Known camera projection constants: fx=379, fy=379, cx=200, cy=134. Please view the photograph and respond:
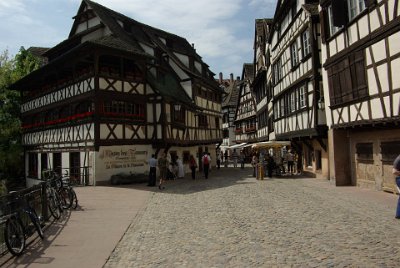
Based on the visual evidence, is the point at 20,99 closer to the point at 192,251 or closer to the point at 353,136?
the point at 353,136

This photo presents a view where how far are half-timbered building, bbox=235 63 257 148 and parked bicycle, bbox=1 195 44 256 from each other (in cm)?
3970

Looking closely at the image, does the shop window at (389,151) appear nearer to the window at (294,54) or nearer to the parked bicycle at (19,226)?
the window at (294,54)

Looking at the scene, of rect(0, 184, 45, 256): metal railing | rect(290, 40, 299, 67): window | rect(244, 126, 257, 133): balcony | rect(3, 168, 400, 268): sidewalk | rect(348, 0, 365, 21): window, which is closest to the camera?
rect(3, 168, 400, 268): sidewalk

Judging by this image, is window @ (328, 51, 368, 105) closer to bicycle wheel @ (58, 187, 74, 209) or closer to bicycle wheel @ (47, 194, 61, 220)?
bicycle wheel @ (58, 187, 74, 209)

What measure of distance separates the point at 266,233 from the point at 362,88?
8102 mm

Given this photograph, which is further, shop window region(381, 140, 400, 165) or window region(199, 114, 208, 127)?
window region(199, 114, 208, 127)

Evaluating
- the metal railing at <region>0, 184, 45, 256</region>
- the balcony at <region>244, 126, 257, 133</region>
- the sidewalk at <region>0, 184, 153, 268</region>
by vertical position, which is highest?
the balcony at <region>244, 126, 257, 133</region>

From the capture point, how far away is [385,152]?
44.6 feet

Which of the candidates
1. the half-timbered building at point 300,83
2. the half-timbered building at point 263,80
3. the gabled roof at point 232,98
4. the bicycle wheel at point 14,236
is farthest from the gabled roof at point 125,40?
the gabled roof at point 232,98

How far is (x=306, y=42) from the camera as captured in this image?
19359 millimetres

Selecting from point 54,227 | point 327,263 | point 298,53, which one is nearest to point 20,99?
point 298,53

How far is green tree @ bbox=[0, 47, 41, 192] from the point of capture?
30.4m

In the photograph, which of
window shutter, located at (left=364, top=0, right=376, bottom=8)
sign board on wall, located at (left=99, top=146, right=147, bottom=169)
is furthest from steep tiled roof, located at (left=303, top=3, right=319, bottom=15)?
sign board on wall, located at (left=99, top=146, right=147, bottom=169)

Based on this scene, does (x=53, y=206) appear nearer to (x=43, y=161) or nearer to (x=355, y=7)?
(x=355, y=7)
